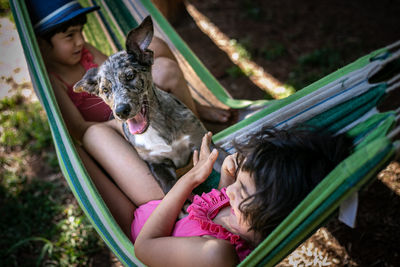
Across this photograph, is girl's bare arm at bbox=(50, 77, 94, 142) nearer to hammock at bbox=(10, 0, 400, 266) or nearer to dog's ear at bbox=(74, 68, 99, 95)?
hammock at bbox=(10, 0, 400, 266)

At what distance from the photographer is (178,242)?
1354 mm

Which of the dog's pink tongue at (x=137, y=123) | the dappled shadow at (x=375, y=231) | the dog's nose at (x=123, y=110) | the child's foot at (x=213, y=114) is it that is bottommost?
the dappled shadow at (x=375, y=231)

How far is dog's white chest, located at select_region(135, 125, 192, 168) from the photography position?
1.96m

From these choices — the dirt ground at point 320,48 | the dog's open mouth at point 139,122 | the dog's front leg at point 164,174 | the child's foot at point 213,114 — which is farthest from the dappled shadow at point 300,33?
the dog's open mouth at point 139,122

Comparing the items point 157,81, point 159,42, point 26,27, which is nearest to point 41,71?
point 26,27

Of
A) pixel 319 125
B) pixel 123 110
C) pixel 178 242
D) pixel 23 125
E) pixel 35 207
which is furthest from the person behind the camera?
pixel 23 125

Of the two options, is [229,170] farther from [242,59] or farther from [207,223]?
[242,59]

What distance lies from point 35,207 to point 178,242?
6.56 feet

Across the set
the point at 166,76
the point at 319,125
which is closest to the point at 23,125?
the point at 166,76

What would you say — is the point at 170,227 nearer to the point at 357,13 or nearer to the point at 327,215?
the point at 327,215

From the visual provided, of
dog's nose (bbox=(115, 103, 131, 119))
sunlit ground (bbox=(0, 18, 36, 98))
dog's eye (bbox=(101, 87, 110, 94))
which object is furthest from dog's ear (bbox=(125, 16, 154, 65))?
sunlit ground (bbox=(0, 18, 36, 98))

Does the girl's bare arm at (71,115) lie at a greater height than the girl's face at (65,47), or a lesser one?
lesser

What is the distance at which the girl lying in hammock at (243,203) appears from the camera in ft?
4.06

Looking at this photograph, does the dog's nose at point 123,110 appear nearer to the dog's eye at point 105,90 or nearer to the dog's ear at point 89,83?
the dog's eye at point 105,90
